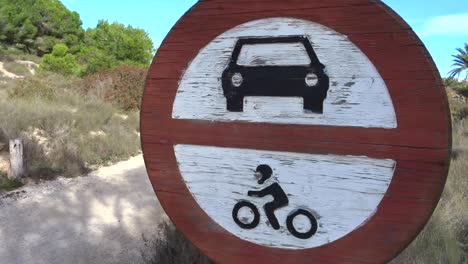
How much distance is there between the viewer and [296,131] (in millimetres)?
1170

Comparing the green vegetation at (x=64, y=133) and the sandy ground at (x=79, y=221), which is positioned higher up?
the green vegetation at (x=64, y=133)

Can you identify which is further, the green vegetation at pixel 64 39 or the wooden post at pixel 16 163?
the green vegetation at pixel 64 39

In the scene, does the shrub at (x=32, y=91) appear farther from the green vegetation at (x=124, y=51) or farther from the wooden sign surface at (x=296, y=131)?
the wooden sign surface at (x=296, y=131)

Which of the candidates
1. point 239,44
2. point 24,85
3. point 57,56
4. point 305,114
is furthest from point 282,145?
point 57,56

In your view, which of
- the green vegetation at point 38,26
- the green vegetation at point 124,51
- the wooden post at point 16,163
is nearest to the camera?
the wooden post at point 16,163

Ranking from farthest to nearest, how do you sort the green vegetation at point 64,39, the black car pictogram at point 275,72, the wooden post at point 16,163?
the green vegetation at point 64,39 → the wooden post at point 16,163 → the black car pictogram at point 275,72

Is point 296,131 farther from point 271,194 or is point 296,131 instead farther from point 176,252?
point 176,252

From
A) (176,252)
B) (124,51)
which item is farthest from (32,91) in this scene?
(176,252)

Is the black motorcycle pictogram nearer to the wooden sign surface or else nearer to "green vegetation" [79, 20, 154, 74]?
the wooden sign surface

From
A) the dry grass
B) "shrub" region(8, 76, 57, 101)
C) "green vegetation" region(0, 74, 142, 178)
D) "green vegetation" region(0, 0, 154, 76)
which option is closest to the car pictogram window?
the dry grass

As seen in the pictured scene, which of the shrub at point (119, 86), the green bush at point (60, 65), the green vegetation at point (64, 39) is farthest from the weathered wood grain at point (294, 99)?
the green bush at point (60, 65)

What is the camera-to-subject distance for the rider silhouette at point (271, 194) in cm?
121

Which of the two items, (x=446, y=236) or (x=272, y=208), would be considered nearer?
(x=272, y=208)

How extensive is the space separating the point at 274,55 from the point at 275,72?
44mm
